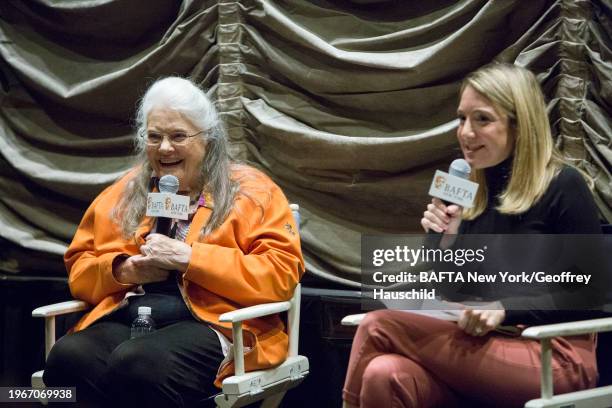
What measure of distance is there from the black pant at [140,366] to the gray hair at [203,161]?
0.34 m

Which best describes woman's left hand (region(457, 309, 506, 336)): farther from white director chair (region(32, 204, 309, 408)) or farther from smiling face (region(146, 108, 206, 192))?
smiling face (region(146, 108, 206, 192))

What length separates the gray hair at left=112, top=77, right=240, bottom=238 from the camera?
2.81 meters

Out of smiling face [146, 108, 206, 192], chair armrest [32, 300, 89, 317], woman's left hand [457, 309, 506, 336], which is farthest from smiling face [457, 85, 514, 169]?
chair armrest [32, 300, 89, 317]

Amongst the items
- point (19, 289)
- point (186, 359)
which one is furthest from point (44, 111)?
point (186, 359)

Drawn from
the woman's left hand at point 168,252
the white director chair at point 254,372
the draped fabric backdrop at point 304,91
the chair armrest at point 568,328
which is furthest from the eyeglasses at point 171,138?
the chair armrest at point 568,328

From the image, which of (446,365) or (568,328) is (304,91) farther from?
(568,328)

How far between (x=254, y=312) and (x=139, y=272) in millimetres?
428

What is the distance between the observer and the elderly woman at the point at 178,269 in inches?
99.4

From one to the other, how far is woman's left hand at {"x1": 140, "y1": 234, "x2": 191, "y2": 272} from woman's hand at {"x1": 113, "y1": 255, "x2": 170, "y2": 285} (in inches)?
1.8

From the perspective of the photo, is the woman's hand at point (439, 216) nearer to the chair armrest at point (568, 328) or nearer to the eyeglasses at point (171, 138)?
the chair armrest at point (568, 328)

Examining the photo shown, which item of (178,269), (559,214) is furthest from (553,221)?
(178,269)

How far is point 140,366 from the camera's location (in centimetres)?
246

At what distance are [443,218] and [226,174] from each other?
0.87 metres

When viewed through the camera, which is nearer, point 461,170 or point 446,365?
point 446,365
